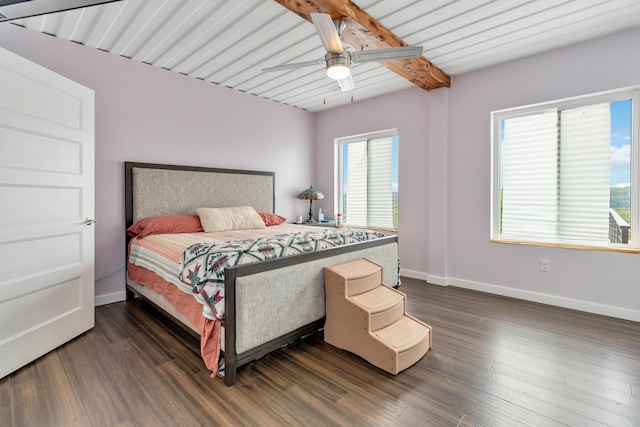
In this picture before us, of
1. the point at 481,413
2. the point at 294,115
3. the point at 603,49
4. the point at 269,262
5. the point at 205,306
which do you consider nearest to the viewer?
the point at 481,413

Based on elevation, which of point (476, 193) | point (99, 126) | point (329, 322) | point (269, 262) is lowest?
point (329, 322)

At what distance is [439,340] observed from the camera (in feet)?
8.02

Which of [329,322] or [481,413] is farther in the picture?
[329,322]

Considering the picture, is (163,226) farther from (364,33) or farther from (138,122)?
(364,33)

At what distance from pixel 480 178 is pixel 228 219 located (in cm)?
306

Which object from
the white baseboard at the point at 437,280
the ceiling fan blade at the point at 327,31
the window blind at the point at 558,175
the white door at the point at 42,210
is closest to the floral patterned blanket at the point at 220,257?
the white door at the point at 42,210

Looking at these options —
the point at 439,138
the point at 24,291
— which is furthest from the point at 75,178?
the point at 439,138

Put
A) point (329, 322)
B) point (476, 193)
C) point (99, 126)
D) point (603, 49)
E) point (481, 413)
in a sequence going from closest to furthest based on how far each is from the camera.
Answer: point (481, 413), point (329, 322), point (603, 49), point (99, 126), point (476, 193)

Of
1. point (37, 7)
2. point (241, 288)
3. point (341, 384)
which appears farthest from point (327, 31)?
point (341, 384)

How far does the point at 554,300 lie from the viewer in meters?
3.22

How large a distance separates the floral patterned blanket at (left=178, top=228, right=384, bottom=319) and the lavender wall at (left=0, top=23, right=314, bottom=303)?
166cm

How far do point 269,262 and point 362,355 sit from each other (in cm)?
90

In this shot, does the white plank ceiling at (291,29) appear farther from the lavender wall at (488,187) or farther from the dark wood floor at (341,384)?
the dark wood floor at (341,384)

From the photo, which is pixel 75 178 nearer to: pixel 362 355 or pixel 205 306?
pixel 205 306
